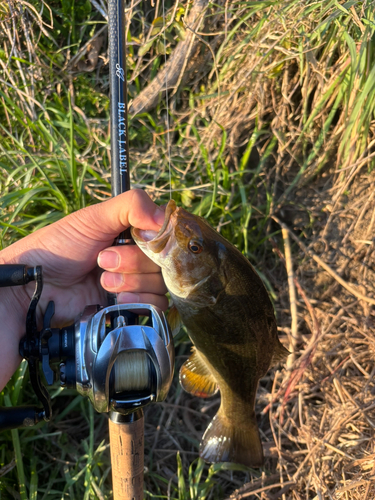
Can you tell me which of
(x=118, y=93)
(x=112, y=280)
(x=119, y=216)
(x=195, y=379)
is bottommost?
(x=195, y=379)

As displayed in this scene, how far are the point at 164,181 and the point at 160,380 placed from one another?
6.07 ft

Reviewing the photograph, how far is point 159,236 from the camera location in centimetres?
191

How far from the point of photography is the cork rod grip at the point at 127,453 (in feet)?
5.73

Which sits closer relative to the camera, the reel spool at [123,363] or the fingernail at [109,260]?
the reel spool at [123,363]

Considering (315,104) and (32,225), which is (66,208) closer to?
(32,225)

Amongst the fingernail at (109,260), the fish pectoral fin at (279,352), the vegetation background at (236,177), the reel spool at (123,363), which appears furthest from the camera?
the vegetation background at (236,177)

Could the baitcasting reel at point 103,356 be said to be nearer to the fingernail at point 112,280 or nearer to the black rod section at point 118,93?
the fingernail at point 112,280

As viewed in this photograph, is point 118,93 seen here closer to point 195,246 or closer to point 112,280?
point 195,246

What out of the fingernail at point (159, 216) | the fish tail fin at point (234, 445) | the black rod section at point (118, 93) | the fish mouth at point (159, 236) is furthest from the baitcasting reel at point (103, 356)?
the fish tail fin at point (234, 445)

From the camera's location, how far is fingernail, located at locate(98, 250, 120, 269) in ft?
6.55

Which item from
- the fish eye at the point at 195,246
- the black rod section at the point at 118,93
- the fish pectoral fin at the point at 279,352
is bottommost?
the fish pectoral fin at the point at 279,352

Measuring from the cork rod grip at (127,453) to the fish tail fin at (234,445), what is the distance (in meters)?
0.49

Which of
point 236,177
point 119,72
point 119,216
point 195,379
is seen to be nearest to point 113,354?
point 119,216

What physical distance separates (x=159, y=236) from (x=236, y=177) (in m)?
1.35
